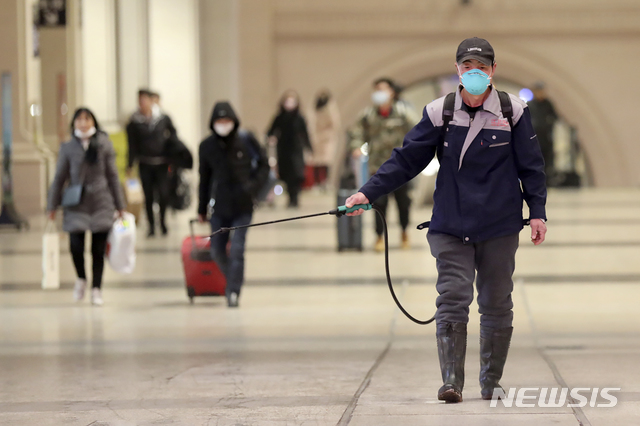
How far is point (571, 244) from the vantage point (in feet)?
42.7

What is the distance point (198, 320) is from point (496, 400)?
3301mm

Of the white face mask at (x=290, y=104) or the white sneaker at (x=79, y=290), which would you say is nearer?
the white sneaker at (x=79, y=290)

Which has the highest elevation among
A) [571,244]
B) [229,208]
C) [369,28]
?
[369,28]

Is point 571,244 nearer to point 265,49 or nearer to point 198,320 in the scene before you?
point 198,320

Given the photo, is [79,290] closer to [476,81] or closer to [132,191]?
[476,81]

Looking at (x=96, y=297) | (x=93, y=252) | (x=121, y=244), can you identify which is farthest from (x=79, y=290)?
(x=121, y=244)

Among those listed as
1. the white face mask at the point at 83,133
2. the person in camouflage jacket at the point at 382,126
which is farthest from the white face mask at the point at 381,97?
the white face mask at the point at 83,133

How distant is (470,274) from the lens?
197 inches

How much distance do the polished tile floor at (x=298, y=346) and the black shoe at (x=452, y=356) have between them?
0.27ft

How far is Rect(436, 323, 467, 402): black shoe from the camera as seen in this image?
496cm

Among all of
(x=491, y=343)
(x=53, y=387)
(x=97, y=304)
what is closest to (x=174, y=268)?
(x=97, y=304)

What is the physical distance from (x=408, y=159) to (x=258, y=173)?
3.74 metres

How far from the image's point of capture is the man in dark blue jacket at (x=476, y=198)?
16.2 feet

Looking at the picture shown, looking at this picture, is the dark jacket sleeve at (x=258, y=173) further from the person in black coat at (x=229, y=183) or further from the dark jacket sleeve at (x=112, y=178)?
the dark jacket sleeve at (x=112, y=178)
